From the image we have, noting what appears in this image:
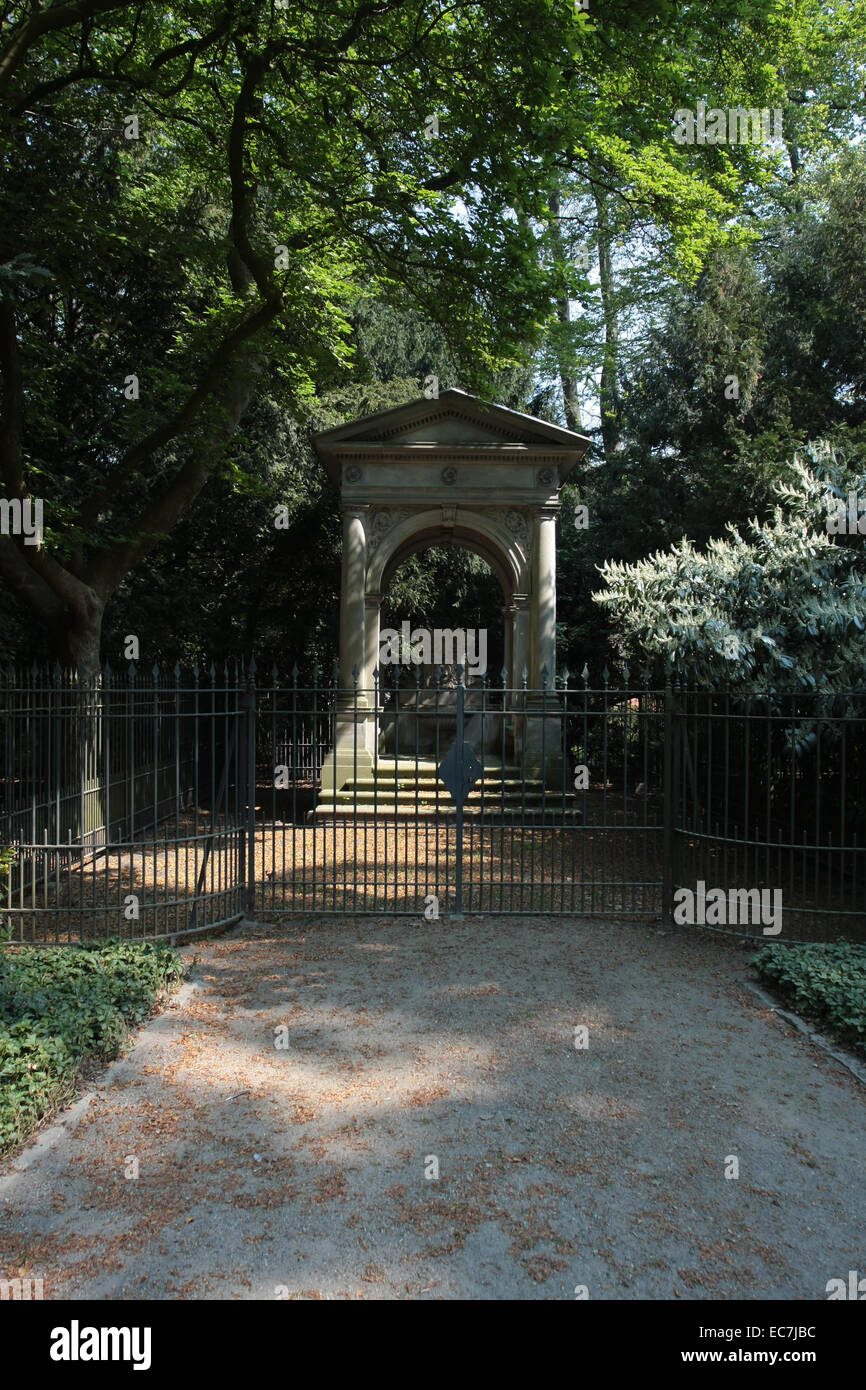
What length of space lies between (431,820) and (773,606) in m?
5.14

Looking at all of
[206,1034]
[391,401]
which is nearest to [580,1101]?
[206,1034]

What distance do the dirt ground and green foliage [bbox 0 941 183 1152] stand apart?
15cm

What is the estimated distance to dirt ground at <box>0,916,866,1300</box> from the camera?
10.5 ft

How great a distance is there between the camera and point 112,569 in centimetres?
1130

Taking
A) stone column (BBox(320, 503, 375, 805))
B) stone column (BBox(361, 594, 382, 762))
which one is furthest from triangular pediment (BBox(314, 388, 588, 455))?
stone column (BBox(361, 594, 382, 762))

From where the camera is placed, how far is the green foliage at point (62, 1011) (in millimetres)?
4270

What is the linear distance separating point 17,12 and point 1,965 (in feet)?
31.7

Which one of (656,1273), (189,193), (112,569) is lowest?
(656,1273)

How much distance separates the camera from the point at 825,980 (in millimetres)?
6020

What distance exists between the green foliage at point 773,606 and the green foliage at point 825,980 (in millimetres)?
2322

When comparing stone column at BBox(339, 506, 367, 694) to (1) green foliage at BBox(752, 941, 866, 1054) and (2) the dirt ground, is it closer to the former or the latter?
(2) the dirt ground

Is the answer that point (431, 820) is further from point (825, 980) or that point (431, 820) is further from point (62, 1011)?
point (62, 1011)

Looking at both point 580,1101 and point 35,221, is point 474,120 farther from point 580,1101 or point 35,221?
point 580,1101
